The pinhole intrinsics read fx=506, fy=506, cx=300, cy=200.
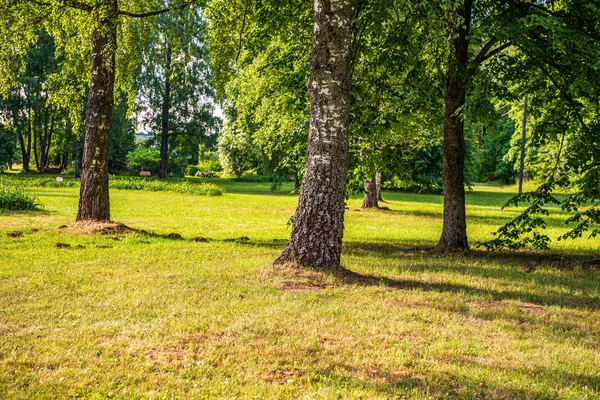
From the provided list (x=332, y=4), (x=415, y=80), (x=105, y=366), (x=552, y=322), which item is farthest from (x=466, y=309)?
(x=415, y=80)

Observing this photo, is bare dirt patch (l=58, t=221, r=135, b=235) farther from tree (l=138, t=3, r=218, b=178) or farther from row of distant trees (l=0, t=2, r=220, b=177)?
tree (l=138, t=3, r=218, b=178)

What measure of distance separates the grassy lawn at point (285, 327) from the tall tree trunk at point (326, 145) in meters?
0.60

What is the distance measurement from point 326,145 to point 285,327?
317cm

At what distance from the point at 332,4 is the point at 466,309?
4709 mm

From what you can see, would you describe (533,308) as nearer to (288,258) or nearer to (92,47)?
(288,258)

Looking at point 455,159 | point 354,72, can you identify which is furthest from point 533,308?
point 354,72

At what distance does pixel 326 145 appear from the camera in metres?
7.48

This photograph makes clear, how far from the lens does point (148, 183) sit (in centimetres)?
3362

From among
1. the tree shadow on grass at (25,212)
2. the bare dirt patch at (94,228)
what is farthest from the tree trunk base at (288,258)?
the tree shadow on grass at (25,212)

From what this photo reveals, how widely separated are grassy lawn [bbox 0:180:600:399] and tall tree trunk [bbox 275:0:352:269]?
60 cm

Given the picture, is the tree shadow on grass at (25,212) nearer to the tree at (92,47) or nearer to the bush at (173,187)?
the tree at (92,47)

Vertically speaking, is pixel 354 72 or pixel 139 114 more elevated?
pixel 139 114

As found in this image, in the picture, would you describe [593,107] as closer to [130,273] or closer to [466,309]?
[466,309]

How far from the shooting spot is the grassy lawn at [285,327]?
12.7ft
